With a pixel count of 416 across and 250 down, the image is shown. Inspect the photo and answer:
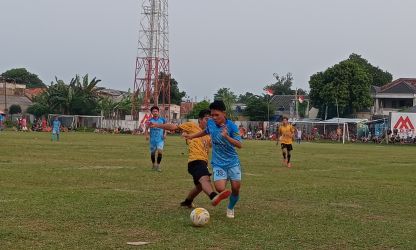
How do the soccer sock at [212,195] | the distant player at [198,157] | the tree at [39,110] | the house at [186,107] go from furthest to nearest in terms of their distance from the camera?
the house at [186,107]
the tree at [39,110]
the distant player at [198,157]
the soccer sock at [212,195]

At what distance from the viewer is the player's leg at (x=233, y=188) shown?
31.8 feet

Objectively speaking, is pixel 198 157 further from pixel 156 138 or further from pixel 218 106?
pixel 156 138

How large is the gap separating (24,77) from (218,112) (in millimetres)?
134862

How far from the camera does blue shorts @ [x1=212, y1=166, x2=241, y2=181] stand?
32.2ft

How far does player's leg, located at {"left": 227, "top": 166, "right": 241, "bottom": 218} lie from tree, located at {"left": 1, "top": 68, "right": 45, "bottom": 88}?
410ft

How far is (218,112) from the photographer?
9.62 m

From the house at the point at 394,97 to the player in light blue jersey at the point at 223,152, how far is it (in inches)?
3169

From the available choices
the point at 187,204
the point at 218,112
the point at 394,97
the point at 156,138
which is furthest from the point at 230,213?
the point at 394,97

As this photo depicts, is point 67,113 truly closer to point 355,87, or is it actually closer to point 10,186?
point 355,87

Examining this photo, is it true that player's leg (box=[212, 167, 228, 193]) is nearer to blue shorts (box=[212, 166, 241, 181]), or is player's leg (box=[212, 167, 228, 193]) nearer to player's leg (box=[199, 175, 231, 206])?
blue shorts (box=[212, 166, 241, 181])

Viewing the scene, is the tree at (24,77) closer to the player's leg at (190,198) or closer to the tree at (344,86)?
the tree at (344,86)

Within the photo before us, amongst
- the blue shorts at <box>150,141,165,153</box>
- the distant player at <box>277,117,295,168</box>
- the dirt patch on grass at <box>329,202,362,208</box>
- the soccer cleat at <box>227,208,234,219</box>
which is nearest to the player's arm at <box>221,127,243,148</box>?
the soccer cleat at <box>227,208,234,219</box>

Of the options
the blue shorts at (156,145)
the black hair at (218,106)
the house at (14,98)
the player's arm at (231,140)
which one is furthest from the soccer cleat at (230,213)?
the house at (14,98)

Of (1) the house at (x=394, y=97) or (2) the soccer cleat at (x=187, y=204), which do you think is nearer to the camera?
(2) the soccer cleat at (x=187, y=204)
